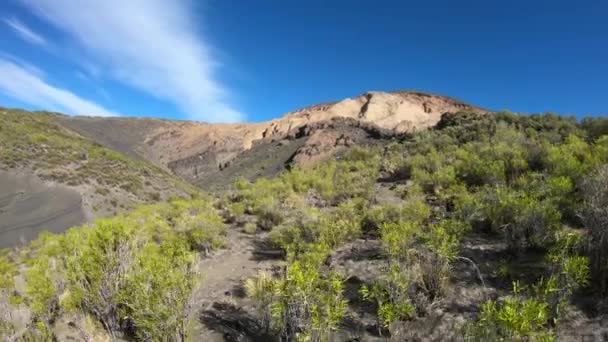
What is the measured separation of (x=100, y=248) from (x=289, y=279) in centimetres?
394

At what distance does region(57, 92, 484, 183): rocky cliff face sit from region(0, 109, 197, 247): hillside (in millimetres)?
17380

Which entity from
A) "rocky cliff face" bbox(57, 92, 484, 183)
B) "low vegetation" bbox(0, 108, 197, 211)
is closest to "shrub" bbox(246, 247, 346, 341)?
"low vegetation" bbox(0, 108, 197, 211)

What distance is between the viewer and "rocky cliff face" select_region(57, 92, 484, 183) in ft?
159

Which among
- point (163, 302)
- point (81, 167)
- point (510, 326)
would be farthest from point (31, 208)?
point (510, 326)

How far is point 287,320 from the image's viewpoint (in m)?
5.73

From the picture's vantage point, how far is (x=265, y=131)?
6519cm

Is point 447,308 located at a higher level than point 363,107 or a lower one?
lower

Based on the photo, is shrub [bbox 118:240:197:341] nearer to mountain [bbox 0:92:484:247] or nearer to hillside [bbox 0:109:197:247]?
hillside [bbox 0:109:197:247]

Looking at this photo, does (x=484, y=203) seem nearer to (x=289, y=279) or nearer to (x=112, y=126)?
(x=289, y=279)

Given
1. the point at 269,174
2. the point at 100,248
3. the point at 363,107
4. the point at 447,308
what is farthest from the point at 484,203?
the point at 363,107

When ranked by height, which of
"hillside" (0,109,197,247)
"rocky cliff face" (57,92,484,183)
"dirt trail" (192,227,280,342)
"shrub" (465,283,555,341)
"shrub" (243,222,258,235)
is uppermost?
"rocky cliff face" (57,92,484,183)

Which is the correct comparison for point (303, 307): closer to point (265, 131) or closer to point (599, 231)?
point (599, 231)

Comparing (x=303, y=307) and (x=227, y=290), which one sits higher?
(x=303, y=307)

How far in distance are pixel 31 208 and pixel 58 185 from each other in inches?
168
